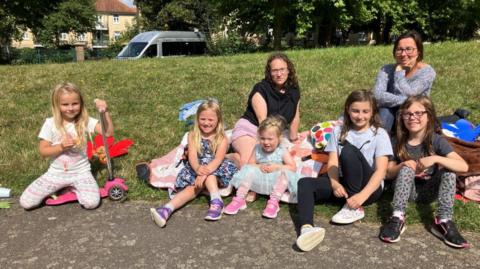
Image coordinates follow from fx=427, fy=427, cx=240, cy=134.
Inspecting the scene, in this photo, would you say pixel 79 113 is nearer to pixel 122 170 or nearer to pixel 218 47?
pixel 122 170

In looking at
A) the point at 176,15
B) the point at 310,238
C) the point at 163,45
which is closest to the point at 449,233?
the point at 310,238

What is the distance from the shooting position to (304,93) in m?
8.55

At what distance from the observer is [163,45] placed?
27.2 meters

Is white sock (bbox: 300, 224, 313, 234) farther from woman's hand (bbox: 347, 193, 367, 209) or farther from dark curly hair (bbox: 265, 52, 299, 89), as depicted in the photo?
dark curly hair (bbox: 265, 52, 299, 89)

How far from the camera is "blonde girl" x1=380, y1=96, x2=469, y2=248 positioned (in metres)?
3.63

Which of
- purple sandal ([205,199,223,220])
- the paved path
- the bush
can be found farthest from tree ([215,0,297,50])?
the paved path

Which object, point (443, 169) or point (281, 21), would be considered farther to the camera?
point (281, 21)

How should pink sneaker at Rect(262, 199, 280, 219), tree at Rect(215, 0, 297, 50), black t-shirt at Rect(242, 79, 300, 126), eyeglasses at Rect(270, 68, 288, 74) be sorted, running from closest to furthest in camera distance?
pink sneaker at Rect(262, 199, 280, 219) < eyeglasses at Rect(270, 68, 288, 74) < black t-shirt at Rect(242, 79, 300, 126) < tree at Rect(215, 0, 297, 50)

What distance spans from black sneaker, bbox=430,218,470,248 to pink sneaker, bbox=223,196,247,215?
173 centimetres

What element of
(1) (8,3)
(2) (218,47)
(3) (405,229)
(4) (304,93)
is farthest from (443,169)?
(1) (8,3)

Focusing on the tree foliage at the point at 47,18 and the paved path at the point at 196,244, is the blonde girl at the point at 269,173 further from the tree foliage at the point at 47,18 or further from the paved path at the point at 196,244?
the tree foliage at the point at 47,18

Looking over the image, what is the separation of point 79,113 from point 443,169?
363cm

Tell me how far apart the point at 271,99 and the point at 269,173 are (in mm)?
1299

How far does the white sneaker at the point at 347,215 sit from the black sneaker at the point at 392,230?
10.3 inches
